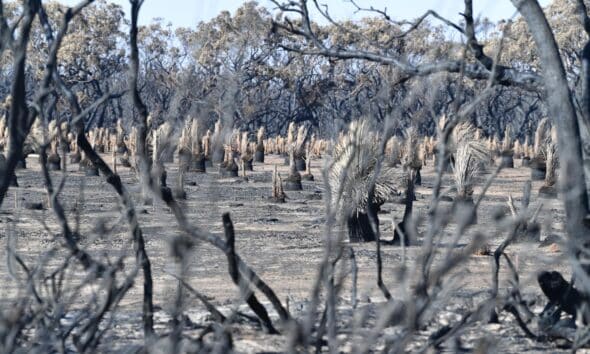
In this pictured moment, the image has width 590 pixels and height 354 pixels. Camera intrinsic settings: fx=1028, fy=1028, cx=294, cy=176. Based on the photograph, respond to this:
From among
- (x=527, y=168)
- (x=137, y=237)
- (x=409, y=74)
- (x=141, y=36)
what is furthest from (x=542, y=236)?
(x=141, y=36)

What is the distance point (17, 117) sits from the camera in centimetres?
280

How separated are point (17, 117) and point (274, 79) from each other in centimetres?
5210

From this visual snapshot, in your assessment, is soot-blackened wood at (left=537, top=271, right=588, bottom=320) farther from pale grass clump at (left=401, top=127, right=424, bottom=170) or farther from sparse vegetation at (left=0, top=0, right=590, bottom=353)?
pale grass clump at (left=401, top=127, right=424, bottom=170)

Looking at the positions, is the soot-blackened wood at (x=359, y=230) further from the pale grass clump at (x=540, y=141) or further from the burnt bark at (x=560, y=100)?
the pale grass clump at (x=540, y=141)

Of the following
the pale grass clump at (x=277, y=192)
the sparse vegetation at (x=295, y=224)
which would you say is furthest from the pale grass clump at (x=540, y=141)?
the pale grass clump at (x=277, y=192)

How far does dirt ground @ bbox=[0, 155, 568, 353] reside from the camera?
3.99m

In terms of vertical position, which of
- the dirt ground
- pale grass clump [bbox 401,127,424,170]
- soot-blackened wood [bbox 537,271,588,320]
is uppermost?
pale grass clump [bbox 401,127,424,170]

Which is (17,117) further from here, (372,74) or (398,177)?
(372,74)

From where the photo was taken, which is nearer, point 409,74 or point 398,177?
point 409,74

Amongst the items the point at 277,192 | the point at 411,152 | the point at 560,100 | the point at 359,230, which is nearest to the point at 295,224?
the point at 411,152

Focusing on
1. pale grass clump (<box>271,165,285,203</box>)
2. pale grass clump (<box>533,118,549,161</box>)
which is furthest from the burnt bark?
pale grass clump (<box>533,118,549,161</box>)

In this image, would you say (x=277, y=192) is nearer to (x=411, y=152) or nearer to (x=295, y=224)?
(x=295, y=224)

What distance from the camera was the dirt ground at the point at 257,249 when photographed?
3993mm

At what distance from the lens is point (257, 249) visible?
1278 centimetres
